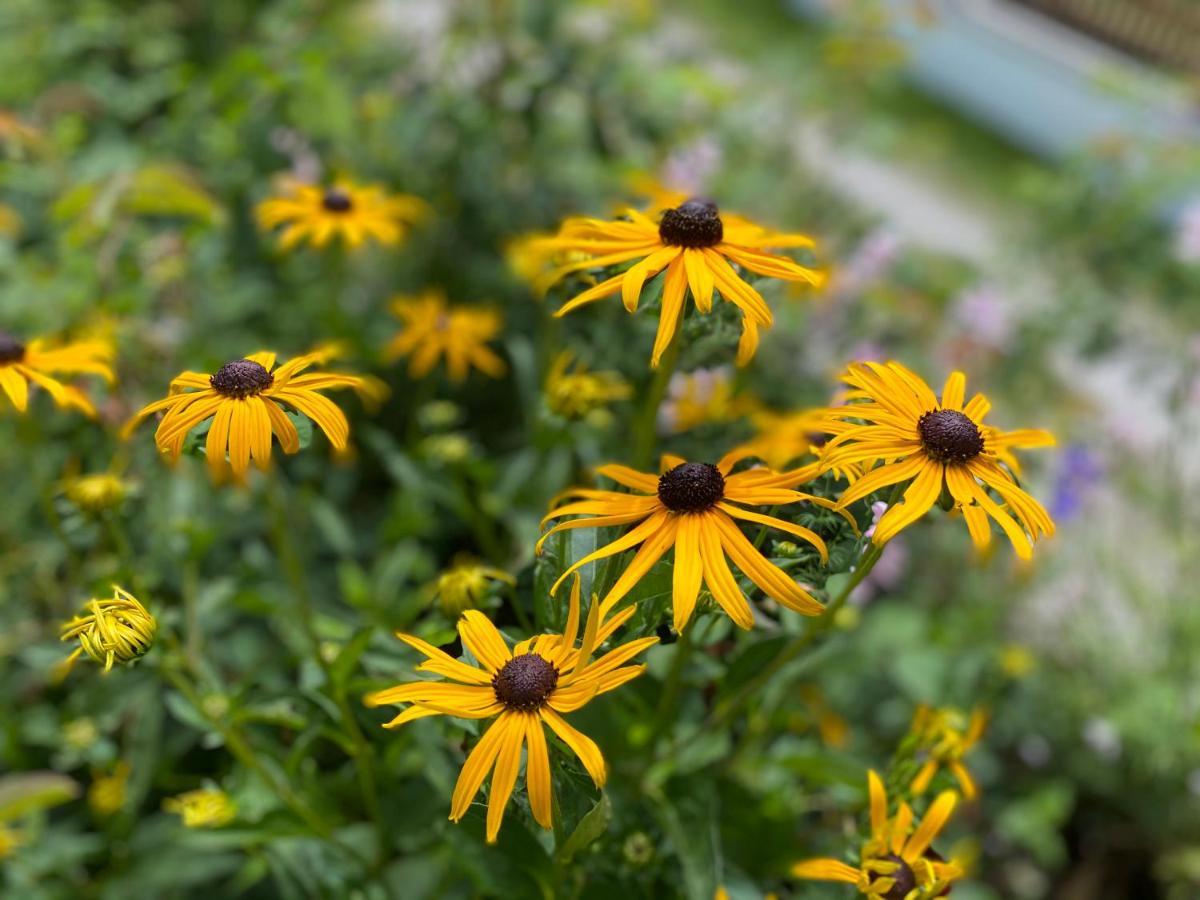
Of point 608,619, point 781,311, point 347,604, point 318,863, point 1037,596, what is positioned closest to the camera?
point 608,619

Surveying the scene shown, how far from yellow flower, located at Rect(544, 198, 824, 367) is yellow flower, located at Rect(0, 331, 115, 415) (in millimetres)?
355

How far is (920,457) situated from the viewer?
1.88 ft

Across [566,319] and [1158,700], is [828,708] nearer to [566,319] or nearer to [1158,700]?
[1158,700]

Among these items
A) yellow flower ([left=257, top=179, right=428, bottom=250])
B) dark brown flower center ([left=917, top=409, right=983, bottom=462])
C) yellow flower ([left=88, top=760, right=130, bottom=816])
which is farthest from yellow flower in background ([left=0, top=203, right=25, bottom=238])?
dark brown flower center ([left=917, top=409, right=983, bottom=462])

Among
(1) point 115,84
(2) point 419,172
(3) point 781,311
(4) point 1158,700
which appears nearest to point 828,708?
(4) point 1158,700

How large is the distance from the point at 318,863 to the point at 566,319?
521 millimetres

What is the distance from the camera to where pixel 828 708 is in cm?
125

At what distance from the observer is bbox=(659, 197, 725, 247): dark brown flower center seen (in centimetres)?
63

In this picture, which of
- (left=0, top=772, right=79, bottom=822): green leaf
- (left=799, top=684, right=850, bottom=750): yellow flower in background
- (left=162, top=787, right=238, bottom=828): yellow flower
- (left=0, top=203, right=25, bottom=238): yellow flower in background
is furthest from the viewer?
(left=0, top=203, right=25, bottom=238): yellow flower in background

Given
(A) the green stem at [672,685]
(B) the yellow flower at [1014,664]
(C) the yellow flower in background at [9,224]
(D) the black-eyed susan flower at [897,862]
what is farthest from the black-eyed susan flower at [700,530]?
(C) the yellow flower in background at [9,224]

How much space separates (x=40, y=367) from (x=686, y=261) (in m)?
0.48

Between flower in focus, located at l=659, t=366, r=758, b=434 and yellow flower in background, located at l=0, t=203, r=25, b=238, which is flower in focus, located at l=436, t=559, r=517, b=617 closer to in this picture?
flower in focus, located at l=659, t=366, r=758, b=434

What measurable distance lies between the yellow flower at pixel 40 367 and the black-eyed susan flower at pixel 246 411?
0.15 metres

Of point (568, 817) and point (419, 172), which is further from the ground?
point (419, 172)
